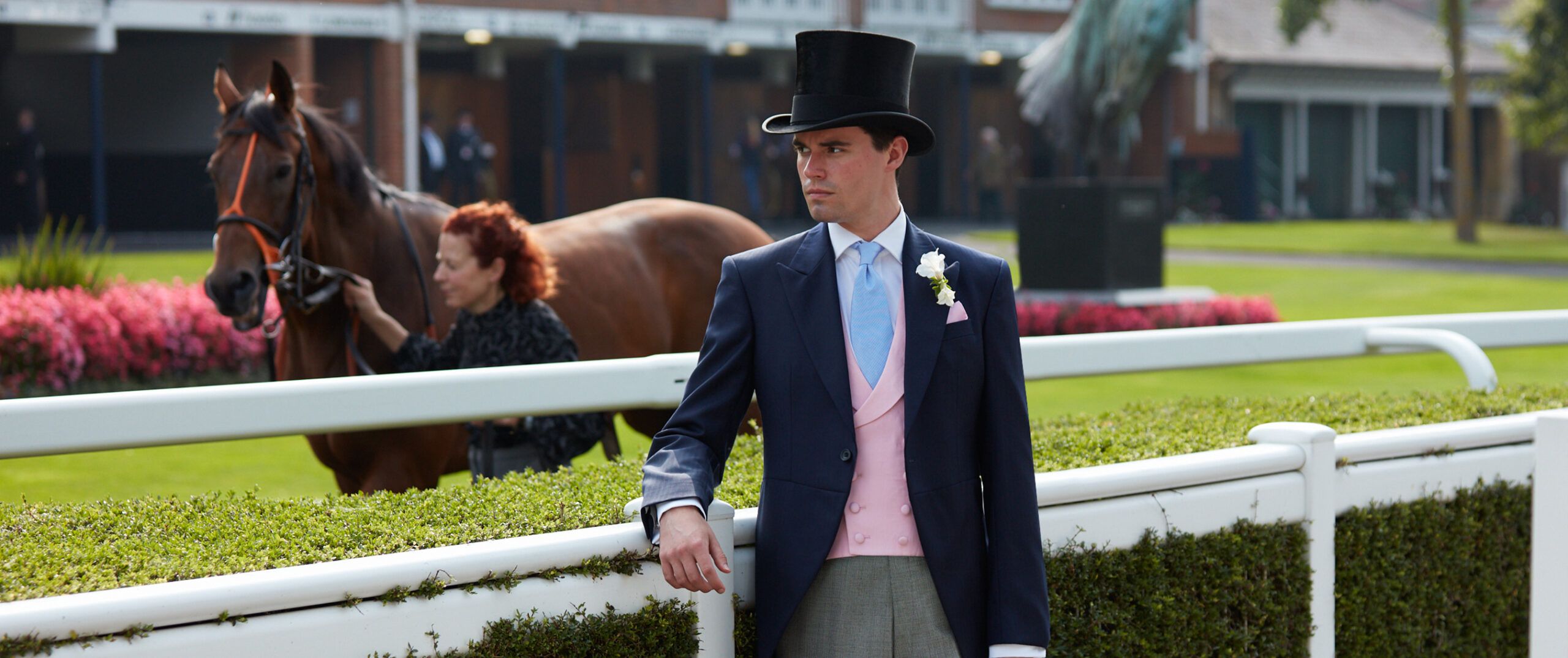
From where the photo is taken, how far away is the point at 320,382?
317 cm

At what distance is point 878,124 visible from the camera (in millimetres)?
2436

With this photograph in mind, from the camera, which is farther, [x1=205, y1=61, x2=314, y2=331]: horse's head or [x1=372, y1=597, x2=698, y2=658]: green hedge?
[x1=205, y1=61, x2=314, y2=331]: horse's head

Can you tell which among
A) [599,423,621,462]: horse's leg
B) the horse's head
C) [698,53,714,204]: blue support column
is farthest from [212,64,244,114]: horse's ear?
[698,53,714,204]: blue support column

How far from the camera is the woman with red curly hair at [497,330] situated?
4.64 meters

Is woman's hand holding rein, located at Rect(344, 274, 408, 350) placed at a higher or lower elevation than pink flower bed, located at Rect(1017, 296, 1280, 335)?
higher

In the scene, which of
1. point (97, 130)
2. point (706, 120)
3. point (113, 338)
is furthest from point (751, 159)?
point (113, 338)

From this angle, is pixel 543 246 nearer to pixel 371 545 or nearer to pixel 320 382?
pixel 320 382

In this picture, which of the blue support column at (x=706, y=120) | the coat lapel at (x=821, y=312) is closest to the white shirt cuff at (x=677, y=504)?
the coat lapel at (x=821, y=312)

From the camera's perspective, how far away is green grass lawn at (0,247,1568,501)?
7.47 m

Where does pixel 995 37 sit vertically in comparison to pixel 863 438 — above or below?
above

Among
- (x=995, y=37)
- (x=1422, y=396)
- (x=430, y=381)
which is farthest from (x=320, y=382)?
(x=995, y=37)

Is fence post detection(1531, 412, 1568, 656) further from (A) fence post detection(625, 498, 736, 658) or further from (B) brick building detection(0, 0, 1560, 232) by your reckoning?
(B) brick building detection(0, 0, 1560, 232)

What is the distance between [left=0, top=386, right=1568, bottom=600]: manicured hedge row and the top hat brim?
2.57 ft

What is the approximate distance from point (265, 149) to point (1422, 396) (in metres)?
3.74
